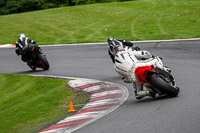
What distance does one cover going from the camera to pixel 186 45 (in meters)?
20.0

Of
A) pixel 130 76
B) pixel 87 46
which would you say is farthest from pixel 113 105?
pixel 87 46

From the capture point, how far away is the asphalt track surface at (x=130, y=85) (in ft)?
22.8

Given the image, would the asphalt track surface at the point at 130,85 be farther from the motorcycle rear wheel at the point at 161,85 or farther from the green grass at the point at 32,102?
the green grass at the point at 32,102

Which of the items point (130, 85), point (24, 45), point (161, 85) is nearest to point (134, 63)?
point (161, 85)

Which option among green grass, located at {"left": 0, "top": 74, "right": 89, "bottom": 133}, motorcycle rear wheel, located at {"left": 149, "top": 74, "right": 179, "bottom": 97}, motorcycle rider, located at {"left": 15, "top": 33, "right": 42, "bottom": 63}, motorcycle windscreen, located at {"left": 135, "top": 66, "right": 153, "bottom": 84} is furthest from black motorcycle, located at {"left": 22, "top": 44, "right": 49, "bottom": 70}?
motorcycle rear wheel, located at {"left": 149, "top": 74, "right": 179, "bottom": 97}

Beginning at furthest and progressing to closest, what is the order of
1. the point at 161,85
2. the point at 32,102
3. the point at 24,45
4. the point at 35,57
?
1. the point at 24,45
2. the point at 35,57
3. the point at 32,102
4. the point at 161,85

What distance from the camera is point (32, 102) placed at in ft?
34.7

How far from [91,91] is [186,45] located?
32.8ft

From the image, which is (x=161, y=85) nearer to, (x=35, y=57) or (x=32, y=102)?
(x=32, y=102)

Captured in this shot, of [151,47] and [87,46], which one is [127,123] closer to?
[151,47]

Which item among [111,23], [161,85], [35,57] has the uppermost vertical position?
[161,85]

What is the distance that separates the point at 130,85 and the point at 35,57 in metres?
6.19

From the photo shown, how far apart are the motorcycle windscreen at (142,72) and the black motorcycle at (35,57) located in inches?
304

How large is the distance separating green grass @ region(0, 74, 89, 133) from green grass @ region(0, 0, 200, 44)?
38.5 feet
